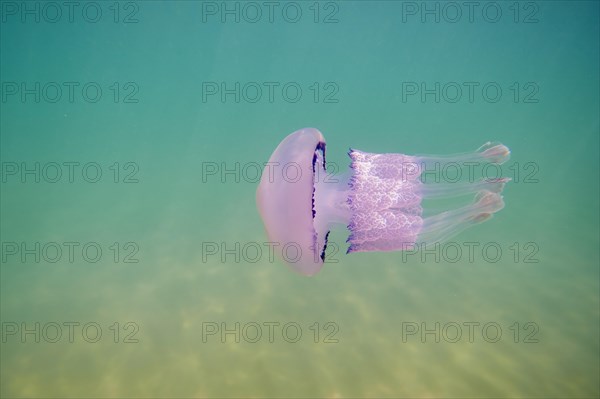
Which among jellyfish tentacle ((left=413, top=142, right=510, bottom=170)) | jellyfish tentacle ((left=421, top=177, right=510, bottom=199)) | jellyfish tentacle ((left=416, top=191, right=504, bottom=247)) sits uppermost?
jellyfish tentacle ((left=413, top=142, right=510, bottom=170))

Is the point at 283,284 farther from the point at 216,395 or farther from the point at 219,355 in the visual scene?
the point at 216,395

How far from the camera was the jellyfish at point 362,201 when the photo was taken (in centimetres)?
308

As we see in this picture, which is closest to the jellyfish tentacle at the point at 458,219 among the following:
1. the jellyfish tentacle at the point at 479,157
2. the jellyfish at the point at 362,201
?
the jellyfish at the point at 362,201

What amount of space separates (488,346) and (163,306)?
383 cm

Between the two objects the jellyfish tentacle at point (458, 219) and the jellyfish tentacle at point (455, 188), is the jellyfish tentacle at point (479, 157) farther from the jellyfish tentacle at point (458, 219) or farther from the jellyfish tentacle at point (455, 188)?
the jellyfish tentacle at point (458, 219)

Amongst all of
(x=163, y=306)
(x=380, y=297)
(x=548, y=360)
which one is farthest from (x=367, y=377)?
(x=163, y=306)

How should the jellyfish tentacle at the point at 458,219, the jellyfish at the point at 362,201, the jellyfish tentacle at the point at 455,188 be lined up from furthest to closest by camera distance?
the jellyfish tentacle at the point at 455,188
the jellyfish tentacle at the point at 458,219
the jellyfish at the point at 362,201

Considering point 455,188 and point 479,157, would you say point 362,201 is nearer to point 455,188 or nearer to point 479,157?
point 455,188

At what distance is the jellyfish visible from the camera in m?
3.08

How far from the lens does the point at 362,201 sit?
10.9 feet

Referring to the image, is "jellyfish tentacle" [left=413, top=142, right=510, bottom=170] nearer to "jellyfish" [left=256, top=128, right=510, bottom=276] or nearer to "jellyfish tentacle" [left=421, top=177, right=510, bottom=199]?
"jellyfish" [left=256, top=128, right=510, bottom=276]

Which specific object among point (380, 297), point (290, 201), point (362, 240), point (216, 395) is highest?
point (290, 201)

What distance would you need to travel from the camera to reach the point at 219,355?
3.89m

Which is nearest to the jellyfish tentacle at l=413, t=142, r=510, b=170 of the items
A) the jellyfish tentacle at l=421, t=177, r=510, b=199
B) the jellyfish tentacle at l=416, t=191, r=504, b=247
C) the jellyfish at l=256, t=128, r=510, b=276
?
the jellyfish at l=256, t=128, r=510, b=276
